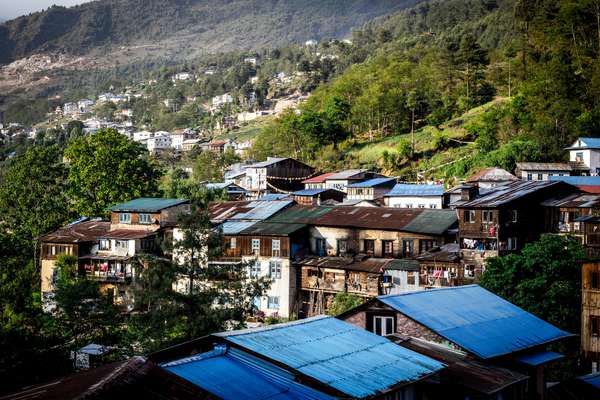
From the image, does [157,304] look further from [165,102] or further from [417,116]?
[165,102]

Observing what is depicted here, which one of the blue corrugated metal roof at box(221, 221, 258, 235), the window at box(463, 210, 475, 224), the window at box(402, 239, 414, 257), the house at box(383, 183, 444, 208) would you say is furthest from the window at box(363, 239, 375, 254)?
the house at box(383, 183, 444, 208)

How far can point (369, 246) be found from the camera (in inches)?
1574

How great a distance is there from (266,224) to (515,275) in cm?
1559

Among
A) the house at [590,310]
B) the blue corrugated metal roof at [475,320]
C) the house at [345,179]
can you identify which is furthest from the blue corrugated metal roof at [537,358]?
the house at [345,179]

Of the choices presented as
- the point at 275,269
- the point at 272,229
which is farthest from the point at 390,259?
the point at 272,229

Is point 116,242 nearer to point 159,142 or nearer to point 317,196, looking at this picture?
point 317,196

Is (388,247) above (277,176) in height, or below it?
below

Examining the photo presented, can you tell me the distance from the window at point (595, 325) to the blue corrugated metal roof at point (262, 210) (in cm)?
2003

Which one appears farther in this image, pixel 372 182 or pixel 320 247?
pixel 372 182

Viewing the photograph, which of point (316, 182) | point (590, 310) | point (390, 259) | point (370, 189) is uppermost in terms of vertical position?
point (316, 182)

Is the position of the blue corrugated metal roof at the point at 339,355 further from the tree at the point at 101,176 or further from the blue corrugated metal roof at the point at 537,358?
the tree at the point at 101,176

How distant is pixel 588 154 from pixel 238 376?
39467 mm

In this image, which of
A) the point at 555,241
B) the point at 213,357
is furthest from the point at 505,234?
the point at 213,357

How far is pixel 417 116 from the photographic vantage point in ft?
255
